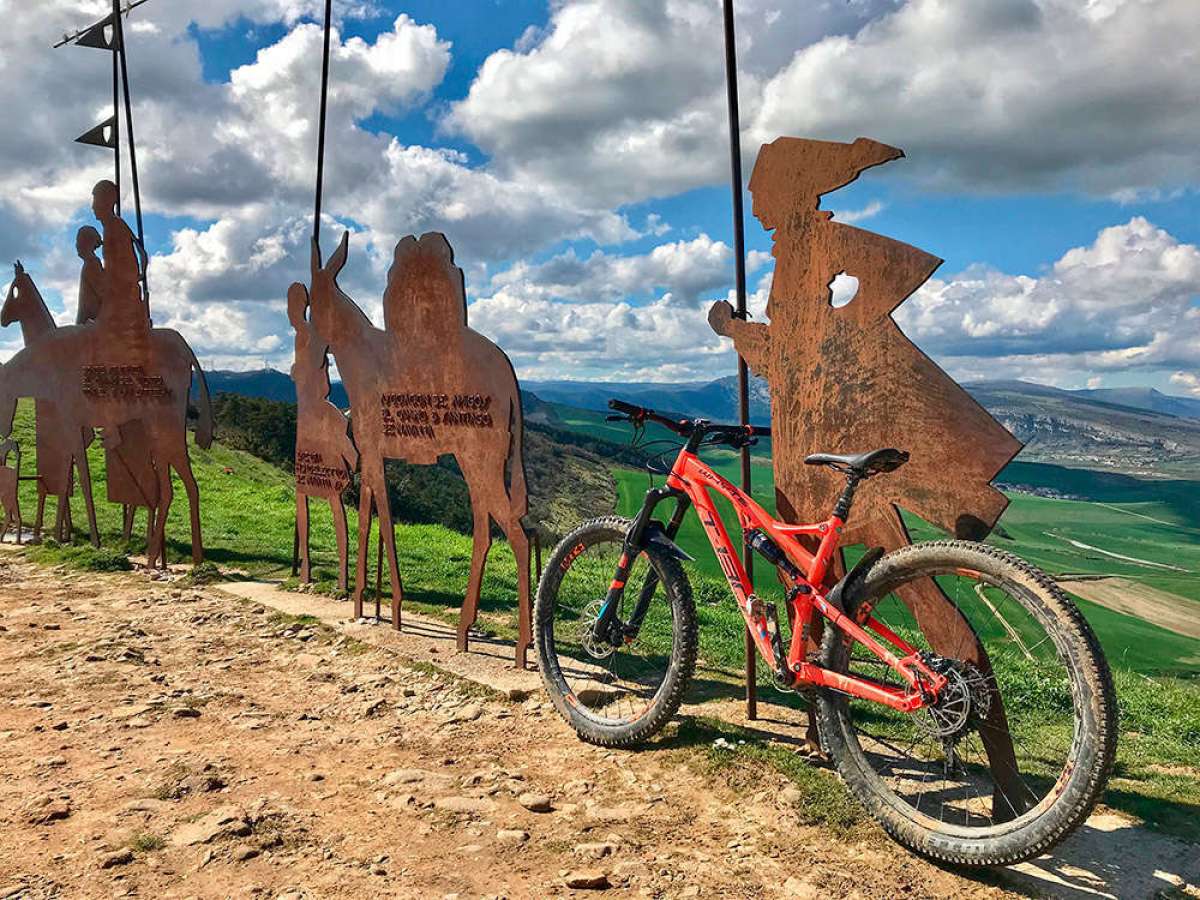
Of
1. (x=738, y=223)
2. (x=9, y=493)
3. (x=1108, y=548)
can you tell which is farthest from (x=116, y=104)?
(x=1108, y=548)

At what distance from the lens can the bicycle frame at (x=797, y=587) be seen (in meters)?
3.15

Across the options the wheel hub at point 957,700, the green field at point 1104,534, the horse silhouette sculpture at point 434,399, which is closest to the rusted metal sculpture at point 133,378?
the horse silhouette sculpture at point 434,399

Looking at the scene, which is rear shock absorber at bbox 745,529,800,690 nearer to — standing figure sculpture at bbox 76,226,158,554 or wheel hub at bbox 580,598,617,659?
wheel hub at bbox 580,598,617,659

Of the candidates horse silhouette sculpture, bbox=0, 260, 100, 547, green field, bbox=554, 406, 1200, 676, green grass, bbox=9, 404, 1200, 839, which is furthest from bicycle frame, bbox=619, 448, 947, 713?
horse silhouette sculpture, bbox=0, 260, 100, 547

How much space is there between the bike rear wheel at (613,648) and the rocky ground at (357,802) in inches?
7.2

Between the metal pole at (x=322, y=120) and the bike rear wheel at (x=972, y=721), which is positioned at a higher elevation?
the metal pole at (x=322, y=120)

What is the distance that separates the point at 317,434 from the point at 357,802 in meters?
5.26

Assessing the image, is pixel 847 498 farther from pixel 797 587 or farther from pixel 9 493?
pixel 9 493

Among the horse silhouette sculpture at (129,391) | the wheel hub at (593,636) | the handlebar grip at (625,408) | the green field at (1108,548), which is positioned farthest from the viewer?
the green field at (1108,548)

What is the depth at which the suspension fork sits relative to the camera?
14.3 ft

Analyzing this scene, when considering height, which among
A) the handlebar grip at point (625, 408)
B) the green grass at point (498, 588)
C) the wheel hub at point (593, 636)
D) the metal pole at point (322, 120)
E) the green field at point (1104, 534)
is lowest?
the green field at point (1104, 534)

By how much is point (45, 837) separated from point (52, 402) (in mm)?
9863

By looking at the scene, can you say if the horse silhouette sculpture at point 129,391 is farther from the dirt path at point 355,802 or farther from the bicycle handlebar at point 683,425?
the bicycle handlebar at point 683,425

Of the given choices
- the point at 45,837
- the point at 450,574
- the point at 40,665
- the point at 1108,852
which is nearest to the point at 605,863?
the point at 1108,852
